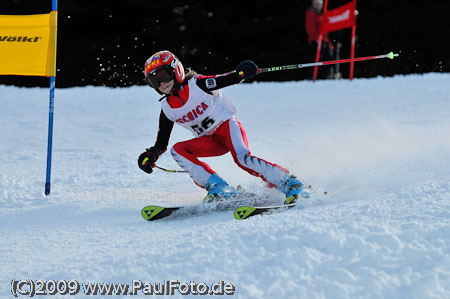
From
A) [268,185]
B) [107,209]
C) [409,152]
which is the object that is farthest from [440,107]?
[107,209]

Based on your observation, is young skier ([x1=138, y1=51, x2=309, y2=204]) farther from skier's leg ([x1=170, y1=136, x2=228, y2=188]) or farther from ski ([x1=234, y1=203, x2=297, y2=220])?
ski ([x1=234, y1=203, x2=297, y2=220])

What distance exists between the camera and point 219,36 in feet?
52.2

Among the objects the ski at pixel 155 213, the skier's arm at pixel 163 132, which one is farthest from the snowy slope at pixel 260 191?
the skier's arm at pixel 163 132

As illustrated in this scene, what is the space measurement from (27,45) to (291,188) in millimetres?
2591

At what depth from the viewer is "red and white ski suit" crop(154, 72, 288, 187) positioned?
418 cm

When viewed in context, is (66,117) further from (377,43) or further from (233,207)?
(377,43)

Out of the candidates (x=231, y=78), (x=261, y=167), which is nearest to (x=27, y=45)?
(x=231, y=78)

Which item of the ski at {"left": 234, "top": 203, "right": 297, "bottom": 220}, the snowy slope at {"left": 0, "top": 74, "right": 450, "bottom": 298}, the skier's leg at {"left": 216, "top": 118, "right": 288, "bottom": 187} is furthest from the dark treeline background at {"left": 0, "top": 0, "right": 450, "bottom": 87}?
the ski at {"left": 234, "top": 203, "right": 297, "bottom": 220}

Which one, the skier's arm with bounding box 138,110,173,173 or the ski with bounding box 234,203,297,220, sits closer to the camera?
the ski with bounding box 234,203,297,220

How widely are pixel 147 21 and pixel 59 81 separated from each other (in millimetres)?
2868

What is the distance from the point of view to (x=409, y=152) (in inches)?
198

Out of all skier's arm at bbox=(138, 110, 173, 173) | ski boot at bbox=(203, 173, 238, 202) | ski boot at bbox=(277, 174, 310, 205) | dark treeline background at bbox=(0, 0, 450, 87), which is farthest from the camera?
dark treeline background at bbox=(0, 0, 450, 87)

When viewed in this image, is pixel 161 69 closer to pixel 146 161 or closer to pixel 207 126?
pixel 207 126

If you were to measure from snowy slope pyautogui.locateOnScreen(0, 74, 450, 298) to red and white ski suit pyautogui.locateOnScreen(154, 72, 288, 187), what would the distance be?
0.81 ft
